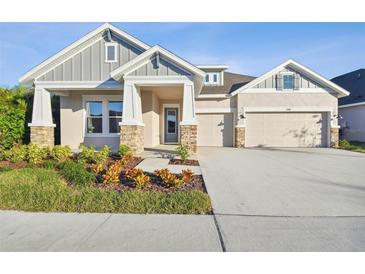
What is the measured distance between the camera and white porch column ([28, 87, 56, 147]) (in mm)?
11023

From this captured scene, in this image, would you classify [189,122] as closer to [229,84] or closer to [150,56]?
[150,56]

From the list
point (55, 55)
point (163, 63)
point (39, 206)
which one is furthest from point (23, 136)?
point (39, 206)

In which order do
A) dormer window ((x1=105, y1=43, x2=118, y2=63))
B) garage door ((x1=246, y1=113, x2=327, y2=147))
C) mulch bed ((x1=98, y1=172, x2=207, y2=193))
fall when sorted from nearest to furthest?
mulch bed ((x1=98, y1=172, x2=207, y2=193)) → dormer window ((x1=105, y1=43, x2=118, y2=63)) → garage door ((x1=246, y1=113, x2=327, y2=147))

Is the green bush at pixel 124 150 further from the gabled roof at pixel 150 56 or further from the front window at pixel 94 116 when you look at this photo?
the front window at pixel 94 116

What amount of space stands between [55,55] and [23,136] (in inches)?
158

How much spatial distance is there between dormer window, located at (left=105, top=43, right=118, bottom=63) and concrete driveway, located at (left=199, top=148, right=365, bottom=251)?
7295mm

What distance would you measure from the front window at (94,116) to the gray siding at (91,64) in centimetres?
158

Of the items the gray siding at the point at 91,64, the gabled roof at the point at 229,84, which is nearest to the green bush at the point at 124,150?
the gray siding at the point at 91,64

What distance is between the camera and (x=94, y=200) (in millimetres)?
4746

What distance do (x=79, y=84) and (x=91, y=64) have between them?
112 centimetres

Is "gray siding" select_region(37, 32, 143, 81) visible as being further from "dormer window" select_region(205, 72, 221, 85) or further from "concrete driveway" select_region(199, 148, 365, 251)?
"dormer window" select_region(205, 72, 221, 85)

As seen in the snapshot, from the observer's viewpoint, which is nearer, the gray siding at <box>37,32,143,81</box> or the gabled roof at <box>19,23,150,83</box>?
the gabled roof at <box>19,23,150,83</box>

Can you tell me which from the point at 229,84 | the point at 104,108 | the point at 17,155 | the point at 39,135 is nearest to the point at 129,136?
the point at 104,108

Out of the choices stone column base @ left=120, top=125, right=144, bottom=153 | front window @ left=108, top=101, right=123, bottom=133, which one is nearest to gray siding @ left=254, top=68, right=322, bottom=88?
front window @ left=108, top=101, right=123, bottom=133
